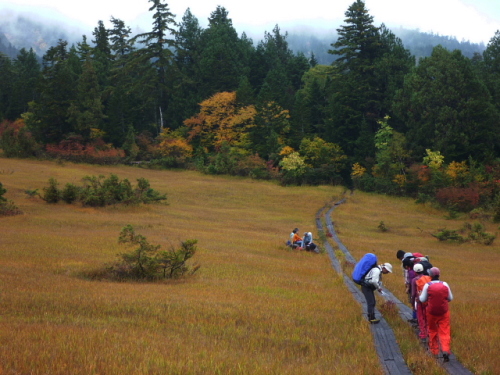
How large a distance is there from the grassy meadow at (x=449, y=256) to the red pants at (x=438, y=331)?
0.42 m

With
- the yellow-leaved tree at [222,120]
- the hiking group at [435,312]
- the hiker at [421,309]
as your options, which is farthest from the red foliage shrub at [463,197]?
the hiking group at [435,312]

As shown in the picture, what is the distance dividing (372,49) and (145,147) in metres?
38.0

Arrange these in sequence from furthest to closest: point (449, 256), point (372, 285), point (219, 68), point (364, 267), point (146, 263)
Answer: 1. point (219, 68)
2. point (449, 256)
3. point (146, 263)
4. point (364, 267)
5. point (372, 285)

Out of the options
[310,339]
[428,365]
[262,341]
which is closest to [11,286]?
[262,341]

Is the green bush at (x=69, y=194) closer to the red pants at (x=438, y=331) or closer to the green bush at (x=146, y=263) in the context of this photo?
the green bush at (x=146, y=263)

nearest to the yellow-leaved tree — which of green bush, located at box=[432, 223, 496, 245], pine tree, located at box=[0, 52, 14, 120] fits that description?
pine tree, located at box=[0, 52, 14, 120]

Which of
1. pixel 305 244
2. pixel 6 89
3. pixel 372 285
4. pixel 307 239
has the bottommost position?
pixel 305 244

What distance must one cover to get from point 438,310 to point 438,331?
1.32 feet

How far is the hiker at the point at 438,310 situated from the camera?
336 inches

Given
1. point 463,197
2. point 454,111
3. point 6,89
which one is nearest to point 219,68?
point 454,111

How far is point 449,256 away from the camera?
26.3 m

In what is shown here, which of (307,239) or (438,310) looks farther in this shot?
(307,239)

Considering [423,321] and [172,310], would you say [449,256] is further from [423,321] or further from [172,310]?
[172,310]

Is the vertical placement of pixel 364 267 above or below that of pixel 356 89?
below
